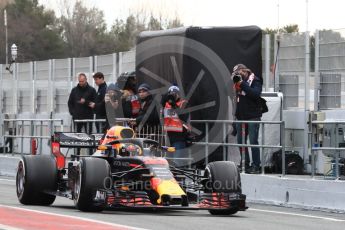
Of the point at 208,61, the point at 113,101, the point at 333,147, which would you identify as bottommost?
the point at 333,147

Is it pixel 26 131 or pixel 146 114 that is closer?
pixel 146 114

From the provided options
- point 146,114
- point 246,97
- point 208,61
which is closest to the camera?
point 146,114

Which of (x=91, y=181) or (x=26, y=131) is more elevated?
(x=26, y=131)

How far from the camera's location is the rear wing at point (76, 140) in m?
17.9

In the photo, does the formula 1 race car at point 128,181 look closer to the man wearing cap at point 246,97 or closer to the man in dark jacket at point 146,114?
the man in dark jacket at point 146,114

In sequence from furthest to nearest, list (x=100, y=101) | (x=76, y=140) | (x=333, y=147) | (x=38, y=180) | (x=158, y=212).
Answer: (x=100, y=101) < (x=333, y=147) < (x=76, y=140) < (x=38, y=180) < (x=158, y=212)

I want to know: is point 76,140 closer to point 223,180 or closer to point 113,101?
point 223,180

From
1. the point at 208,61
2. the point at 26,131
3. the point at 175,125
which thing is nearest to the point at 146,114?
the point at 175,125

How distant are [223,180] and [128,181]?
1334 mm

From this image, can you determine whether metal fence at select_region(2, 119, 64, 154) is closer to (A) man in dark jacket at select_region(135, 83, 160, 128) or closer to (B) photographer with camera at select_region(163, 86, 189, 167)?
(A) man in dark jacket at select_region(135, 83, 160, 128)

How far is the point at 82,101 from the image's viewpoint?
986 inches

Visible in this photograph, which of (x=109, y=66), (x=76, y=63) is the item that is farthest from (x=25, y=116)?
(x=109, y=66)

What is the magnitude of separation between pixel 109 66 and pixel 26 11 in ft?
257

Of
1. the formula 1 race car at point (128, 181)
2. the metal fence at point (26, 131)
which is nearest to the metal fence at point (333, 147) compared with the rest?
the formula 1 race car at point (128, 181)
